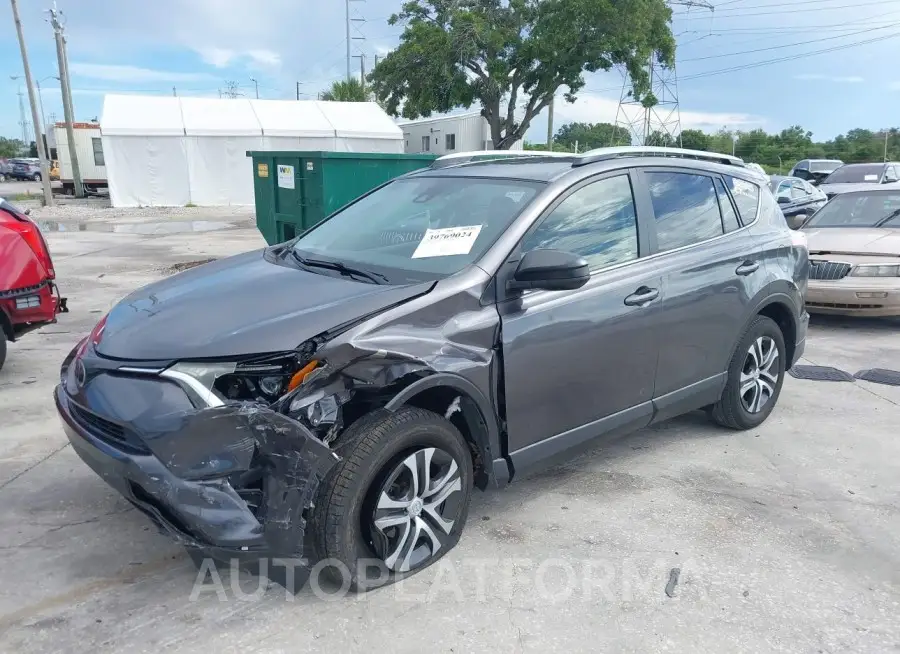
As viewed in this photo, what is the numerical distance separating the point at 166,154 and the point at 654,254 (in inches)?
975

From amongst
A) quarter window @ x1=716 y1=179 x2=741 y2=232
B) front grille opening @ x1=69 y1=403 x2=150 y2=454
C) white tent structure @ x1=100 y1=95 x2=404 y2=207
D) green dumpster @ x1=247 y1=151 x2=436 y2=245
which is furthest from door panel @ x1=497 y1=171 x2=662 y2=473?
white tent structure @ x1=100 y1=95 x2=404 y2=207

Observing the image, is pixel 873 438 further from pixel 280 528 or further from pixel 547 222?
pixel 280 528

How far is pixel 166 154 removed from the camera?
25.4 meters

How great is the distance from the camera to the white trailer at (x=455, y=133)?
126 ft

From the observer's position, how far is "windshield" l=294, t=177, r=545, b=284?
335 cm

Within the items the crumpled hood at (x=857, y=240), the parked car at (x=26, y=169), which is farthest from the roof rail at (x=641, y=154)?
the parked car at (x=26, y=169)

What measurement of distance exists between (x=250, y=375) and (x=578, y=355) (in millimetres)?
1531

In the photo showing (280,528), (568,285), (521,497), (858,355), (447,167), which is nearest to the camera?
(280,528)

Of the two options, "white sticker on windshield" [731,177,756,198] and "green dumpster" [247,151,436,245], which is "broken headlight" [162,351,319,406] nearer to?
"white sticker on windshield" [731,177,756,198]

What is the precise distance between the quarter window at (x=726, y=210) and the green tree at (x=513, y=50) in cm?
2298

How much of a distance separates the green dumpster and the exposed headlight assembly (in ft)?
15.6

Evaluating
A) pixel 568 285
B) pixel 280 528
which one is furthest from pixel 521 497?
pixel 280 528

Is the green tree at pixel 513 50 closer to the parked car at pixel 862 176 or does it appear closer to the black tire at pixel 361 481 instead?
the parked car at pixel 862 176

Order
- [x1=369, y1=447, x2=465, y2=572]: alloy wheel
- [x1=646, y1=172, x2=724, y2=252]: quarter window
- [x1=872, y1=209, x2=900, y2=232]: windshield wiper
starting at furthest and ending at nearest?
[x1=872, y1=209, x2=900, y2=232]: windshield wiper → [x1=646, y1=172, x2=724, y2=252]: quarter window → [x1=369, y1=447, x2=465, y2=572]: alloy wheel
